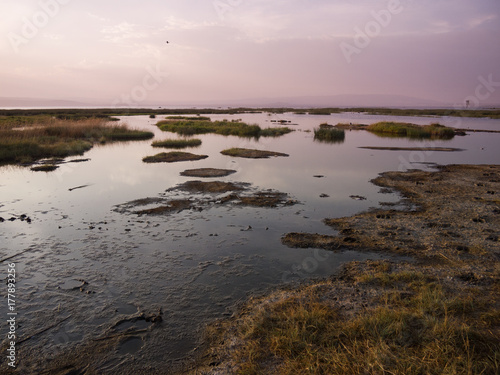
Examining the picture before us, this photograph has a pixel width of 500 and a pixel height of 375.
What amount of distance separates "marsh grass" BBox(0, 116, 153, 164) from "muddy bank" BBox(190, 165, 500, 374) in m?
26.5

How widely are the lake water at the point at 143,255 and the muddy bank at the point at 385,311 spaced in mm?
739

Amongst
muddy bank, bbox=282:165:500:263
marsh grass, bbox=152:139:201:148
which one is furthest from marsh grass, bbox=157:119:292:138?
muddy bank, bbox=282:165:500:263

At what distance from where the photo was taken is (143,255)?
979 cm

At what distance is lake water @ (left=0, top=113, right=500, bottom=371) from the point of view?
21.3 feet

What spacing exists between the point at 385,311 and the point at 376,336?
723mm

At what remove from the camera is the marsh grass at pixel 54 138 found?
27.3m

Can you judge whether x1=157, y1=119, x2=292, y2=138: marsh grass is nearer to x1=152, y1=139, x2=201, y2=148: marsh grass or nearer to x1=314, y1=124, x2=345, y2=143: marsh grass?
x1=314, y1=124, x2=345, y2=143: marsh grass

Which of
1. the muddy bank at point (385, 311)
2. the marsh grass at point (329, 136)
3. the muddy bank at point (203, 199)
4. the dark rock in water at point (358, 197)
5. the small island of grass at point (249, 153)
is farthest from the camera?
the marsh grass at point (329, 136)

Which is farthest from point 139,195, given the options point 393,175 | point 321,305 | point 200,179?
point 393,175

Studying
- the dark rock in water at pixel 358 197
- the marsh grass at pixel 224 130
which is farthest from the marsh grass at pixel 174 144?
the dark rock in water at pixel 358 197

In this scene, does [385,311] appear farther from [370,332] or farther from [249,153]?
[249,153]

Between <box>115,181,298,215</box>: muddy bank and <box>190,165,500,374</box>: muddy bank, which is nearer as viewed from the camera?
<box>190,165,500,374</box>: muddy bank

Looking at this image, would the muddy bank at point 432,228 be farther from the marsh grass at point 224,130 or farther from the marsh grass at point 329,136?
the marsh grass at point 224,130

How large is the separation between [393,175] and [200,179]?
43.2 ft
